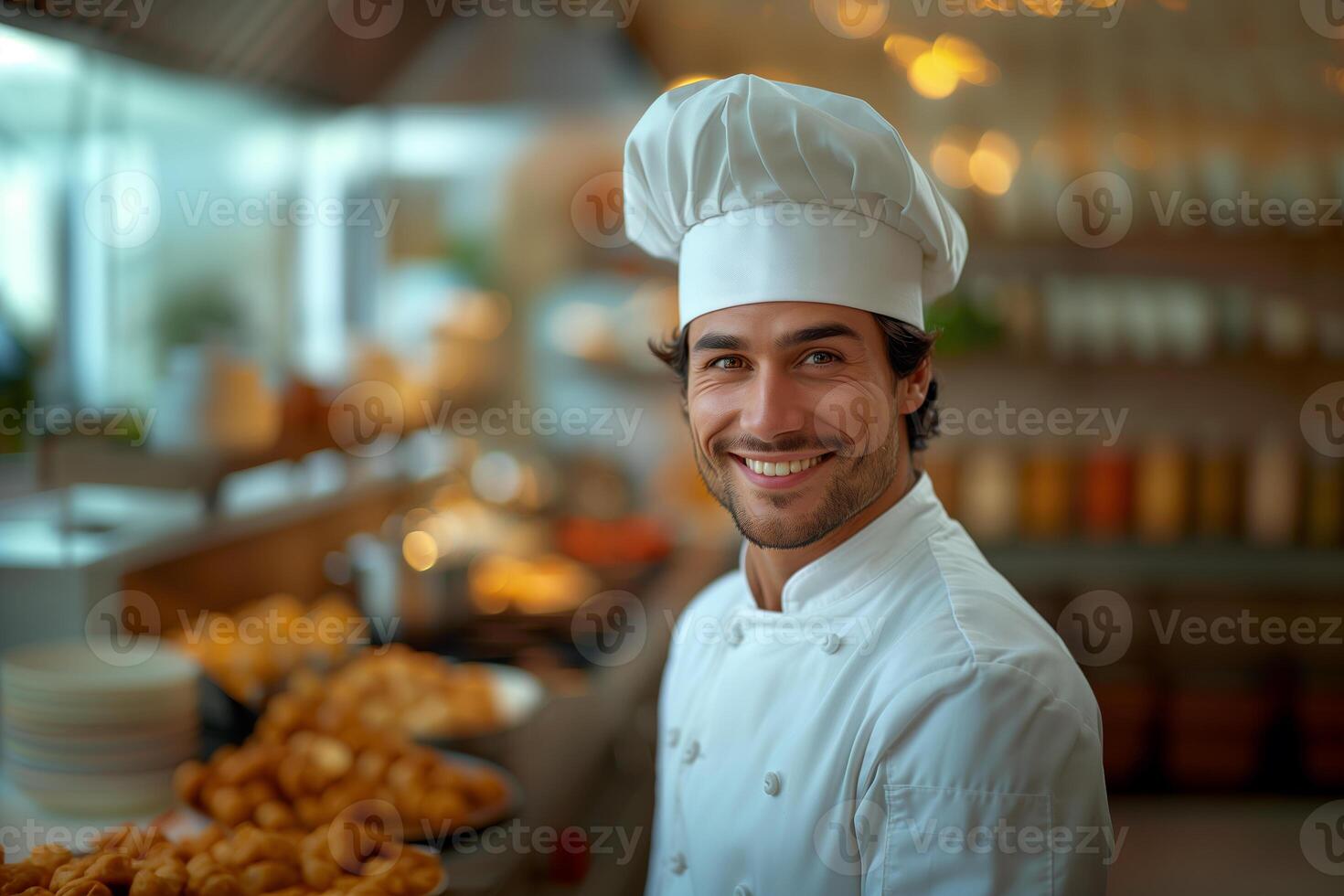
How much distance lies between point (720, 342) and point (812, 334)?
0.10 meters

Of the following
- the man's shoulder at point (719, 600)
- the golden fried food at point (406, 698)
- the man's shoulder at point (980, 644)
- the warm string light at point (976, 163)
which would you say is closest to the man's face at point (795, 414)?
the man's shoulder at point (980, 644)

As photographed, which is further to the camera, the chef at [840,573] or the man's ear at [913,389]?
the man's ear at [913,389]

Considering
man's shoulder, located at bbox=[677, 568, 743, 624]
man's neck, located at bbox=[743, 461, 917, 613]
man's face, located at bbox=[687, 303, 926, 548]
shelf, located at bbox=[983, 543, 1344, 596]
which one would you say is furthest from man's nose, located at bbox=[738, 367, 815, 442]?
shelf, located at bbox=[983, 543, 1344, 596]

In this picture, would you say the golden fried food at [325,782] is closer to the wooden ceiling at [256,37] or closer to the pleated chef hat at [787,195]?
the pleated chef hat at [787,195]

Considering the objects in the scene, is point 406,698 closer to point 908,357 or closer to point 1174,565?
point 908,357

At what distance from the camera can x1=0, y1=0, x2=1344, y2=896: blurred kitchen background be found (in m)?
2.45

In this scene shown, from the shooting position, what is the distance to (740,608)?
4.21ft

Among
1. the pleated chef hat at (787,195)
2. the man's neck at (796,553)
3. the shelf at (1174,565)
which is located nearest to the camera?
the pleated chef hat at (787,195)

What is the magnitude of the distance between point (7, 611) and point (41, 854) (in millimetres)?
856

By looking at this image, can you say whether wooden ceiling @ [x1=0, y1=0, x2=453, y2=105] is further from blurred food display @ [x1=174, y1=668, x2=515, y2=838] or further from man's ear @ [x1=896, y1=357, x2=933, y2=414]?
man's ear @ [x1=896, y1=357, x2=933, y2=414]

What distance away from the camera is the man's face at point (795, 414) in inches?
42.1

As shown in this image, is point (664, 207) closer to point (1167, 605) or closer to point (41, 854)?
point (41, 854)

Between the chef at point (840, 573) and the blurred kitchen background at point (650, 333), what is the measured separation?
1042 millimetres

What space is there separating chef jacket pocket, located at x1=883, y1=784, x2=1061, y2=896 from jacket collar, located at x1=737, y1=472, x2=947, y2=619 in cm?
24
